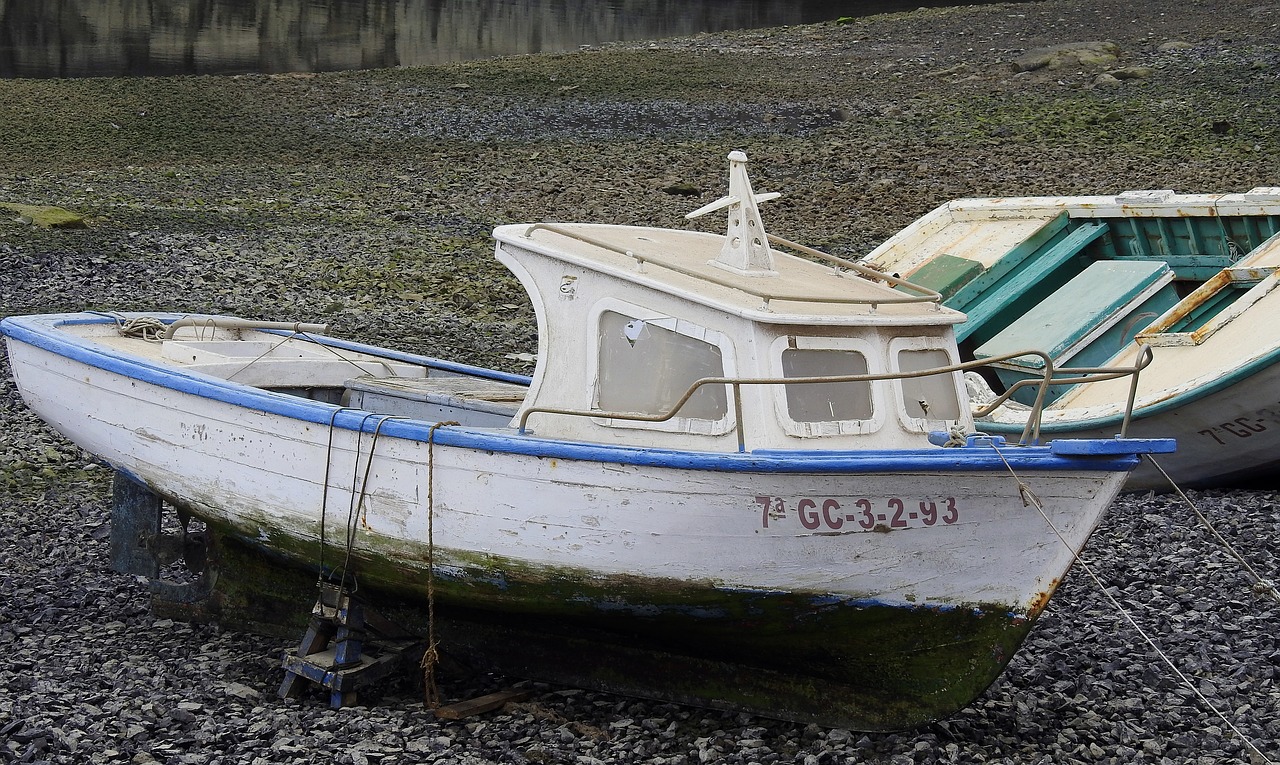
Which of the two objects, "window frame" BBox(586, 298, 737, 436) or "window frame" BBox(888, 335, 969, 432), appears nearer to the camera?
"window frame" BBox(586, 298, 737, 436)

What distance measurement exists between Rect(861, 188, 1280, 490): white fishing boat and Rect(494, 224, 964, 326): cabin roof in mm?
1441

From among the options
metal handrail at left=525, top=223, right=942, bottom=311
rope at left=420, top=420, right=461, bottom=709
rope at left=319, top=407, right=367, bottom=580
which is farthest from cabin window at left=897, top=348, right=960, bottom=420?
rope at left=319, top=407, right=367, bottom=580

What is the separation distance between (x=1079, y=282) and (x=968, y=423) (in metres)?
5.47

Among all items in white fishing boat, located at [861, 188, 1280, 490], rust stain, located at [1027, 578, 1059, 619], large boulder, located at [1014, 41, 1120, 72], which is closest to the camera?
rust stain, located at [1027, 578, 1059, 619]

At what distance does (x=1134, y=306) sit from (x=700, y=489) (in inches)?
255

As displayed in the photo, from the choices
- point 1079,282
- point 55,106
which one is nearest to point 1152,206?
point 1079,282

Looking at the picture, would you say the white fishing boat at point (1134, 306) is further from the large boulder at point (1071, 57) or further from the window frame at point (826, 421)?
the large boulder at point (1071, 57)

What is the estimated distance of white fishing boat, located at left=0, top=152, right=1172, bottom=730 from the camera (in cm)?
601

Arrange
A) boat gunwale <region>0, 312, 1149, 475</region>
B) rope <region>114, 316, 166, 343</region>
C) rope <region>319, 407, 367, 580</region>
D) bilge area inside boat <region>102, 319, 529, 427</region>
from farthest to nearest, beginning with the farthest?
rope <region>114, 316, 166, 343</region> → bilge area inside boat <region>102, 319, 529, 427</region> → rope <region>319, 407, 367, 580</region> → boat gunwale <region>0, 312, 1149, 475</region>

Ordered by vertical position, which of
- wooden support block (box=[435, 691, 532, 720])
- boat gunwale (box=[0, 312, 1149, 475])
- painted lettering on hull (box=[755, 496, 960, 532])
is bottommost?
wooden support block (box=[435, 691, 532, 720])

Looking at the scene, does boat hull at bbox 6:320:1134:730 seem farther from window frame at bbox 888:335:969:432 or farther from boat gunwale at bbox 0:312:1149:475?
window frame at bbox 888:335:969:432

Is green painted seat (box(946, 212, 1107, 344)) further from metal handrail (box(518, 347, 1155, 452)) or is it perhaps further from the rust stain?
the rust stain

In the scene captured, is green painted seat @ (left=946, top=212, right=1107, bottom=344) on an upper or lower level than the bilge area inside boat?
upper

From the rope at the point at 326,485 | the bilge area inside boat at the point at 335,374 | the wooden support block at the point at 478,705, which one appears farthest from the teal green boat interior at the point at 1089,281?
the rope at the point at 326,485
